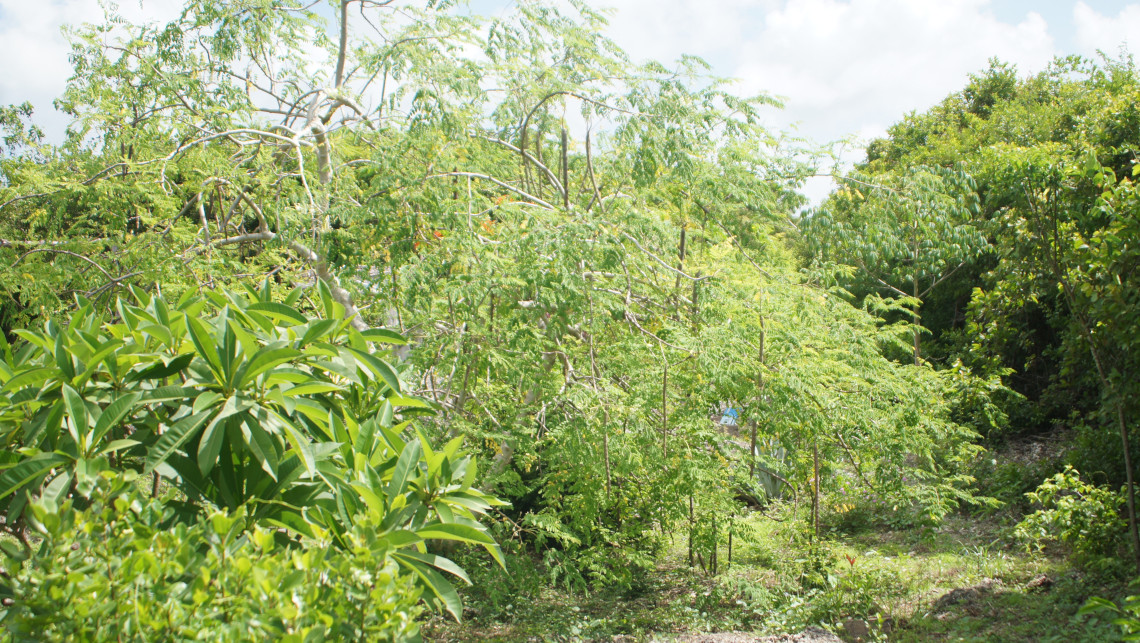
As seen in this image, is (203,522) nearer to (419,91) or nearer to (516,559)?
(516,559)

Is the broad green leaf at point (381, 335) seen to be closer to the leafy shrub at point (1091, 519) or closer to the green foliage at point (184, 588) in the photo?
the green foliage at point (184, 588)

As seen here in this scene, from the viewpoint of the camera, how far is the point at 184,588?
5.71ft

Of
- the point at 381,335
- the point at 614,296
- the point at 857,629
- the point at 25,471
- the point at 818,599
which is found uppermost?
the point at 614,296

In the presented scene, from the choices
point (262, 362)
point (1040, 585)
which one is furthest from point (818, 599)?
point (262, 362)

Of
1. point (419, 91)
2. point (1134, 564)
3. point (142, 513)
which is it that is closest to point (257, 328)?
point (142, 513)

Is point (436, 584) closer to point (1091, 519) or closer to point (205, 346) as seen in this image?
point (205, 346)

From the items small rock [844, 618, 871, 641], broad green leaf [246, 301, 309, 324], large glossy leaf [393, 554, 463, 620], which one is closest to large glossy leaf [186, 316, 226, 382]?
broad green leaf [246, 301, 309, 324]

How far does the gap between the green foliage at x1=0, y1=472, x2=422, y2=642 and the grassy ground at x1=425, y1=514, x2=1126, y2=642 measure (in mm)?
3583

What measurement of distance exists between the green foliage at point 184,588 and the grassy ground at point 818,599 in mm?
3583

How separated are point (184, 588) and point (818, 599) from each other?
15.3 ft

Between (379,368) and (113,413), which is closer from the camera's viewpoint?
(113,413)

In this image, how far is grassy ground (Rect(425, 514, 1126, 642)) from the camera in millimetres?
5055

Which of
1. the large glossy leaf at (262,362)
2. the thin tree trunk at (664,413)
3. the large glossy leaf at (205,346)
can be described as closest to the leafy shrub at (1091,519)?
the thin tree trunk at (664,413)

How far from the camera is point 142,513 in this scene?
1996mm
